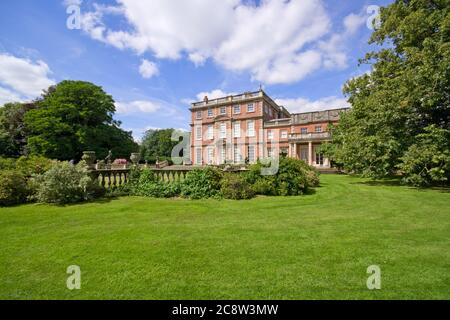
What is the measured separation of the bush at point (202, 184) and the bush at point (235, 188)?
0.32m

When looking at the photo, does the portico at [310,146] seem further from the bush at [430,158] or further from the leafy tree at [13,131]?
the leafy tree at [13,131]

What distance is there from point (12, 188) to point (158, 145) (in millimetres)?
54774

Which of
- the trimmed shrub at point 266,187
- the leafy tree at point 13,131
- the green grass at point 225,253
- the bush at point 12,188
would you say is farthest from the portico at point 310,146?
the leafy tree at point 13,131

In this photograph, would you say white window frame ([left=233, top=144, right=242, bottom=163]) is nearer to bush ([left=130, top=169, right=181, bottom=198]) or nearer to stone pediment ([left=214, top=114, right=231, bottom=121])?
stone pediment ([left=214, top=114, right=231, bottom=121])

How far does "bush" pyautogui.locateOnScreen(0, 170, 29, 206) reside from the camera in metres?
7.16

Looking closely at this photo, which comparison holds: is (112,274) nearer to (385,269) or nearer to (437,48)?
(385,269)

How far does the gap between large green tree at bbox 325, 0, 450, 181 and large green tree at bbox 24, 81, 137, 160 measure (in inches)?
1185

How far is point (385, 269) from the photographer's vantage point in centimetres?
279

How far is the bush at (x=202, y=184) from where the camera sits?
814 cm

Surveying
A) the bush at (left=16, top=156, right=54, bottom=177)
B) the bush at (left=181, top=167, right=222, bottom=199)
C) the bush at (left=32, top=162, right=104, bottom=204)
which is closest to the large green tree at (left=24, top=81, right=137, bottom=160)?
the bush at (left=16, top=156, right=54, bottom=177)

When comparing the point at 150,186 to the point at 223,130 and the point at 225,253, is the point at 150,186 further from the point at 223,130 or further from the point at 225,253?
the point at 223,130

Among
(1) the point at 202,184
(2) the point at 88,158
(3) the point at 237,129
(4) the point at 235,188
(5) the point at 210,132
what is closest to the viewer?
(4) the point at 235,188

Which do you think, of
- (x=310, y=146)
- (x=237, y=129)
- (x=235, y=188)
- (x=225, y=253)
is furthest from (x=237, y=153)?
(x=225, y=253)

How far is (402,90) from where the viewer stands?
1172 centimetres
